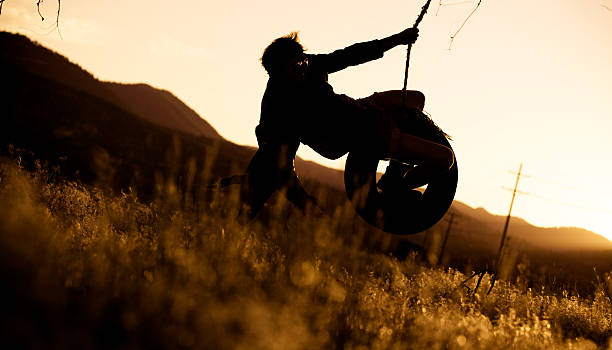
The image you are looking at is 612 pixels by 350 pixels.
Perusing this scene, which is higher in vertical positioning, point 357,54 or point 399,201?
point 357,54

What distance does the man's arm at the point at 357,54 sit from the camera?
8.83 feet

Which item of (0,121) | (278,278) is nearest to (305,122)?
(278,278)

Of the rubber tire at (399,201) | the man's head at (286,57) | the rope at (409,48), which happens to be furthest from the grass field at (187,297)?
the rope at (409,48)

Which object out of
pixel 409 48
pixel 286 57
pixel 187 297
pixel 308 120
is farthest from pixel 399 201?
pixel 187 297

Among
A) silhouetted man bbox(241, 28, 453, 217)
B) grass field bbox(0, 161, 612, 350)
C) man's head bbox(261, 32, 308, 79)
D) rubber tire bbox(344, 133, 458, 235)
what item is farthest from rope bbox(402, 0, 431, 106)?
grass field bbox(0, 161, 612, 350)

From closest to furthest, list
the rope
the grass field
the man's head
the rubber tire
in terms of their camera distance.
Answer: the grass field < the man's head < the rope < the rubber tire

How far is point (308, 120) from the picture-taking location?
8.85ft

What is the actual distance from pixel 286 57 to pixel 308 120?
48 cm

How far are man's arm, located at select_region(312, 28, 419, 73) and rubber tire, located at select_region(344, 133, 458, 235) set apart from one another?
723 millimetres

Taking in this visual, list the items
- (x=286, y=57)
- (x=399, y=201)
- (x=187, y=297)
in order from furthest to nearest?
1. (x=399, y=201)
2. (x=286, y=57)
3. (x=187, y=297)

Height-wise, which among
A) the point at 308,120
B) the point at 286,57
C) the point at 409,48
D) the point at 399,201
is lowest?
the point at 399,201

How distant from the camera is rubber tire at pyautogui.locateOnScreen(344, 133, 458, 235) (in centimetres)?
304

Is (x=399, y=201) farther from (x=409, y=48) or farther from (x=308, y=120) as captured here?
(x=409, y=48)

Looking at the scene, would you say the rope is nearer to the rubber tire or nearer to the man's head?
the rubber tire
